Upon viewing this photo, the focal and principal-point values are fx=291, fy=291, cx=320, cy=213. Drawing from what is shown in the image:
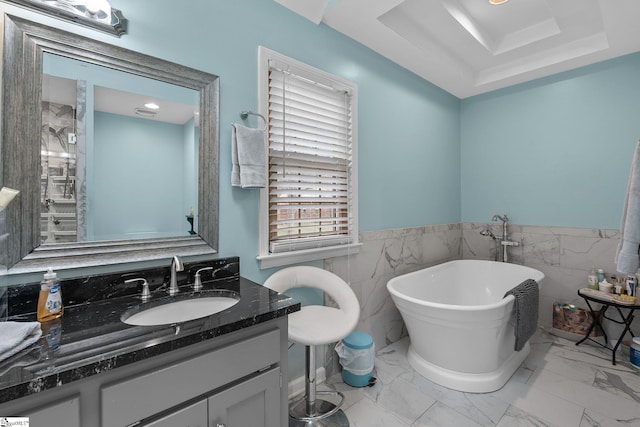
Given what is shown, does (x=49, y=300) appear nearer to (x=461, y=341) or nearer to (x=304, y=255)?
(x=304, y=255)

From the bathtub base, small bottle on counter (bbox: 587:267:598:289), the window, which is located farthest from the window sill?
small bottle on counter (bbox: 587:267:598:289)

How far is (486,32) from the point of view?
272 centimetres

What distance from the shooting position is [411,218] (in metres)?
2.99

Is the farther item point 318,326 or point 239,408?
point 318,326

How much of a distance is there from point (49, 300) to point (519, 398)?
2.73 meters

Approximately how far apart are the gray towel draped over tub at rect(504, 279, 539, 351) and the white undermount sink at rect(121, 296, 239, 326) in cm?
199

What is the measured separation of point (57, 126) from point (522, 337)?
299cm

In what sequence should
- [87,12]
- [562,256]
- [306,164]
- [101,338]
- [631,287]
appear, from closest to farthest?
[101,338] < [87,12] < [306,164] < [631,287] < [562,256]

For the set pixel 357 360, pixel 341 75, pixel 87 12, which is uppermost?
pixel 341 75

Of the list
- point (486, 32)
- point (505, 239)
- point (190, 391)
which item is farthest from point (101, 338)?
point (505, 239)

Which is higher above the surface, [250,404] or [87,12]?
[87,12]

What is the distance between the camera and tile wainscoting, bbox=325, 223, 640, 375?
2506 millimetres

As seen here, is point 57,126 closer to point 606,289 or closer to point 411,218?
point 411,218

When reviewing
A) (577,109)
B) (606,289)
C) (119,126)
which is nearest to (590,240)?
(606,289)
